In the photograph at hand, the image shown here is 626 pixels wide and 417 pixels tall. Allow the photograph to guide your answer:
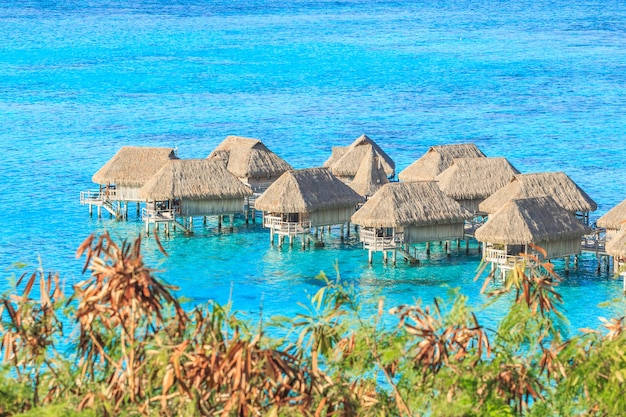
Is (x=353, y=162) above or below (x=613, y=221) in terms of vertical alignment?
above

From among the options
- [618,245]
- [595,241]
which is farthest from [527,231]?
[595,241]

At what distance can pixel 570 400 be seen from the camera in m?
14.0

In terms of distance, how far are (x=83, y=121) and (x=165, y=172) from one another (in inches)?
1429

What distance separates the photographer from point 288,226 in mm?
41062

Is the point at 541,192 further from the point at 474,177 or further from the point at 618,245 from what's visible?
the point at 618,245

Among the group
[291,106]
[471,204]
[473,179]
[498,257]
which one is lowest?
[498,257]

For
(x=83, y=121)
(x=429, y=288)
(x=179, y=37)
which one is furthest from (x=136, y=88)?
(x=429, y=288)

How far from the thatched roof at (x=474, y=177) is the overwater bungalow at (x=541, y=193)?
62.6 inches

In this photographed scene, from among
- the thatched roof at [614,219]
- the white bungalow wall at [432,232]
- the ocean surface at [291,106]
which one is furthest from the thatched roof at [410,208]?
the thatched roof at [614,219]

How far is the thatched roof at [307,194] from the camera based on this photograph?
4056 centimetres

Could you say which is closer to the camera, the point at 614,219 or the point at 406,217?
the point at 614,219

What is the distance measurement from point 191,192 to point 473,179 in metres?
9.20

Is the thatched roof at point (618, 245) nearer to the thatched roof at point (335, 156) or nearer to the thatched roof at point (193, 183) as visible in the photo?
the thatched roof at point (193, 183)

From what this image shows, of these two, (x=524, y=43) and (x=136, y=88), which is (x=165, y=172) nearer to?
(x=136, y=88)
